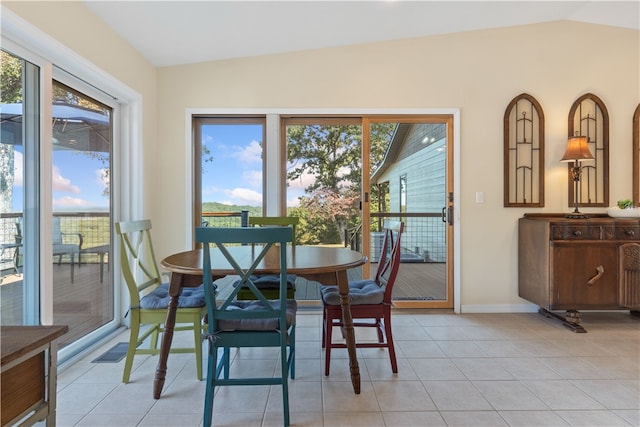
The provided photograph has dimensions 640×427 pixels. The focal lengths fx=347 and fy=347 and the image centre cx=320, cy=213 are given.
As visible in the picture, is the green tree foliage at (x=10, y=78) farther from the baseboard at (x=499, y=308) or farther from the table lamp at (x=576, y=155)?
the table lamp at (x=576, y=155)

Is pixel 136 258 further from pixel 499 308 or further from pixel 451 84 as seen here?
pixel 499 308

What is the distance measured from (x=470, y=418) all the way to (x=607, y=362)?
4.50 ft

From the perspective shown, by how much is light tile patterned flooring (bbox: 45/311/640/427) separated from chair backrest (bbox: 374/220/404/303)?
0.53m

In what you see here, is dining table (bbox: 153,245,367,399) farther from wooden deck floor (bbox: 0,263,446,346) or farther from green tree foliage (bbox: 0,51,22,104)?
green tree foliage (bbox: 0,51,22,104)

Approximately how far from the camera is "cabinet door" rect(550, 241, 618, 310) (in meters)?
2.99

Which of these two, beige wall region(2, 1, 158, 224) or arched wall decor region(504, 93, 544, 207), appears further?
arched wall decor region(504, 93, 544, 207)

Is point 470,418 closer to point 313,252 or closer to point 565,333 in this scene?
point 313,252

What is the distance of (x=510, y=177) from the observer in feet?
11.3

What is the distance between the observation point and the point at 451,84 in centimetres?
344

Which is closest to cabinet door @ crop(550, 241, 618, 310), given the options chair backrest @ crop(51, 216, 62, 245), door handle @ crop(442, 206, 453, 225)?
door handle @ crop(442, 206, 453, 225)

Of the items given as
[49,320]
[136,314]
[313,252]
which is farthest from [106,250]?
[313,252]

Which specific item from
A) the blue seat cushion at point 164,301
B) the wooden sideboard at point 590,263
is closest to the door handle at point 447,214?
the wooden sideboard at point 590,263

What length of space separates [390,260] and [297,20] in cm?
209

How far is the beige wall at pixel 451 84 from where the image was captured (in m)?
3.42
